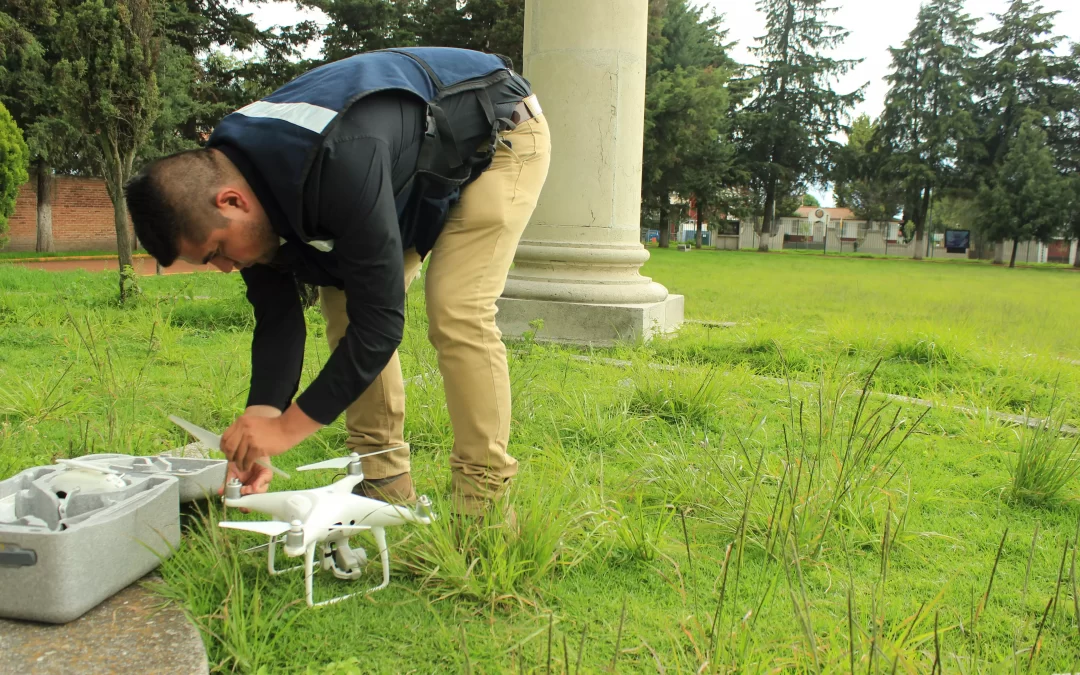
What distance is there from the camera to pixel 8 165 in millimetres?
14000

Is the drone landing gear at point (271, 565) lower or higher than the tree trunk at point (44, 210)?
lower

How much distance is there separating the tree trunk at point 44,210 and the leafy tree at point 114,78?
16.8m

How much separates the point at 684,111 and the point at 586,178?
27235 mm

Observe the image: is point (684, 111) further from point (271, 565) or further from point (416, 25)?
point (271, 565)

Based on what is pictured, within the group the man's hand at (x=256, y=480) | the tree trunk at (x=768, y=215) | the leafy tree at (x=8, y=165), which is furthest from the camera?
the tree trunk at (x=768, y=215)

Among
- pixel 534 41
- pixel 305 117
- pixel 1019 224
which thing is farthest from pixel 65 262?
pixel 1019 224

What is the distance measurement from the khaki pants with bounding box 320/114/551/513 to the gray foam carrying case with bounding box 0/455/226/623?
2.44 feet

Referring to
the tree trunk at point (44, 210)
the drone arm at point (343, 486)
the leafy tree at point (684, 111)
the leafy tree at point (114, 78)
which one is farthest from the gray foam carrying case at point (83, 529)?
the leafy tree at point (684, 111)

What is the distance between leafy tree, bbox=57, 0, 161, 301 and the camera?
684 centimetres

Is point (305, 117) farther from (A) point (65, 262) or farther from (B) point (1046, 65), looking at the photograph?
(B) point (1046, 65)

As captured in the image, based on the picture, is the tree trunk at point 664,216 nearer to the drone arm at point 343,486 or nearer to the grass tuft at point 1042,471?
the grass tuft at point 1042,471

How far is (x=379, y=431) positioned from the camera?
247 cm

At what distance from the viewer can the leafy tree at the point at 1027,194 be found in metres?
32.8

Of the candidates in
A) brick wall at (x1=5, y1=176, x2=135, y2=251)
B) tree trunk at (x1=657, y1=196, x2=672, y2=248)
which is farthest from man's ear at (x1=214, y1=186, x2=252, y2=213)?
tree trunk at (x1=657, y1=196, x2=672, y2=248)
